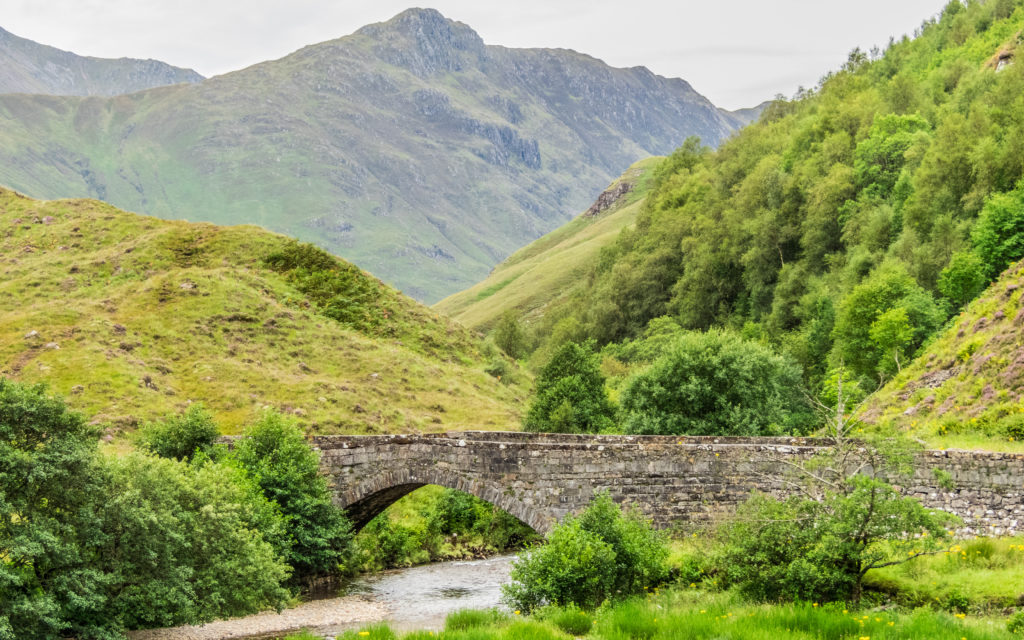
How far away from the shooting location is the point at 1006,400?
33812mm

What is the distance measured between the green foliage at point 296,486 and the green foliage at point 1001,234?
139 ft

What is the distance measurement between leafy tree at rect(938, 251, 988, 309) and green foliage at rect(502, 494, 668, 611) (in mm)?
40485

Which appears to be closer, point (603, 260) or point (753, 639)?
point (753, 639)

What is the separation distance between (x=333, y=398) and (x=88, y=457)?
33.8 meters

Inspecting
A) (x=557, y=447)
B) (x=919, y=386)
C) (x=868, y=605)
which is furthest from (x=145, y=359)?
(x=868, y=605)

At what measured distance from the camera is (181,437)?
3125 cm

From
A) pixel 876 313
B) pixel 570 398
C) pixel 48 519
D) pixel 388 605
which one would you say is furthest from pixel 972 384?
pixel 48 519

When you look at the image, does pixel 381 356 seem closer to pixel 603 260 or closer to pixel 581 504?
pixel 581 504

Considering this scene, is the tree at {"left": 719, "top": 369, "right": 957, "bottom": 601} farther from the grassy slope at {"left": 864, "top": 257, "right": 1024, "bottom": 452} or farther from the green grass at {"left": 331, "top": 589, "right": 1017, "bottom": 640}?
the grassy slope at {"left": 864, "top": 257, "right": 1024, "bottom": 452}

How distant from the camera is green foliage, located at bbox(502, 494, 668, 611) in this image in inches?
808

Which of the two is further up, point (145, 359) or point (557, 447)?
point (145, 359)

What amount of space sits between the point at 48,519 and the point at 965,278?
52163 millimetres

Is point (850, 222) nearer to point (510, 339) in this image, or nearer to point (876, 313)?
point (876, 313)

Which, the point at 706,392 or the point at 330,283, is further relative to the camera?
the point at 330,283
